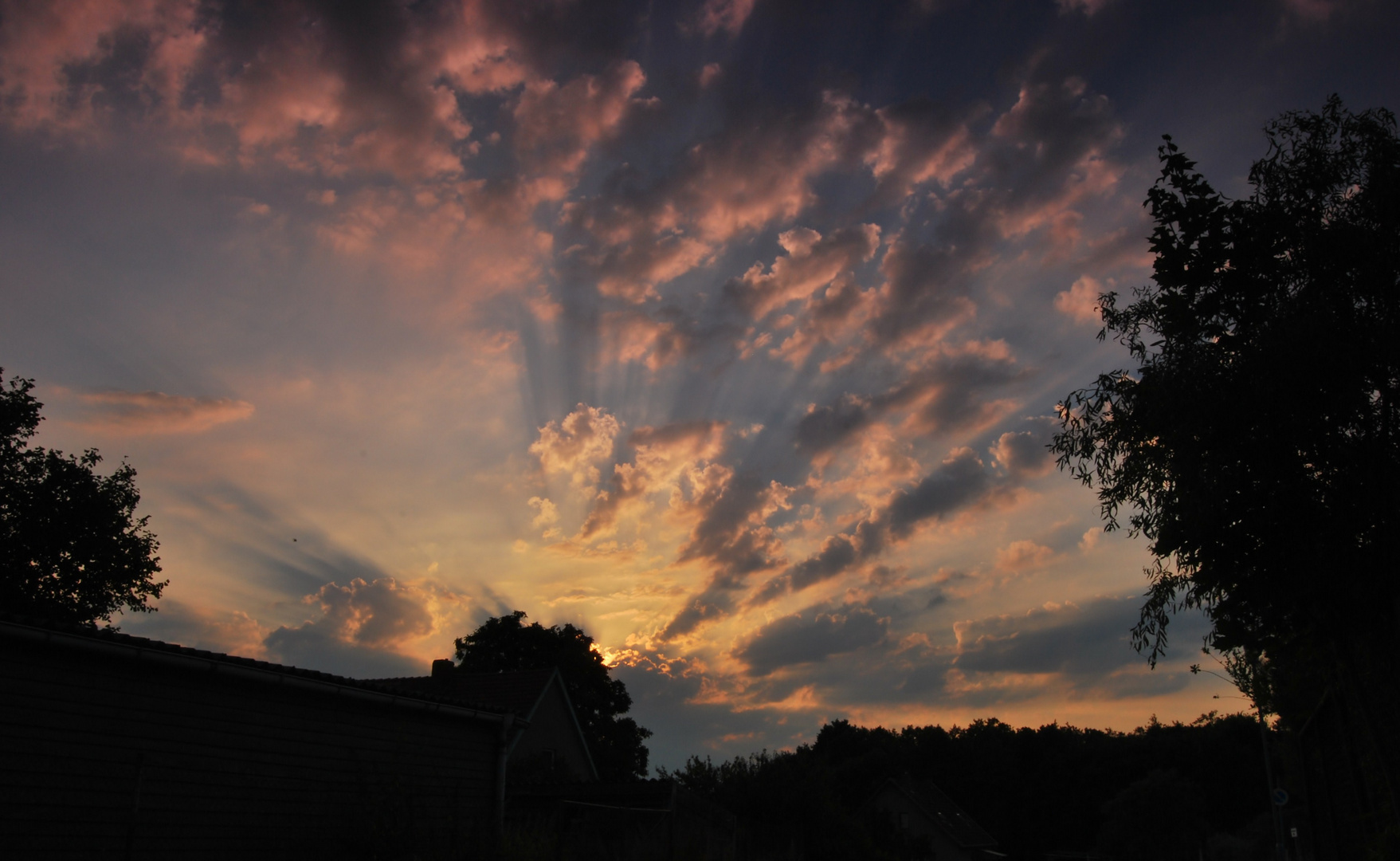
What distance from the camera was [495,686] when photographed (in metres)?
33.5

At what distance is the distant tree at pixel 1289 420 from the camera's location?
12836 mm

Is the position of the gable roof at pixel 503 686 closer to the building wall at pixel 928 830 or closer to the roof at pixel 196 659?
the roof at pixel 196 659

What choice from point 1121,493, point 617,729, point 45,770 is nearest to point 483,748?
point 45,770

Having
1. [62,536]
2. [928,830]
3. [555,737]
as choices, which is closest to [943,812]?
[928,830]

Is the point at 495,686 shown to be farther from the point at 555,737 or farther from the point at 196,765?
the point at 196,765

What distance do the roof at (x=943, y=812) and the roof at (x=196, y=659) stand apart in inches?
2010

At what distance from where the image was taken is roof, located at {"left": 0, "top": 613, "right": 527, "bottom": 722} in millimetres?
10742

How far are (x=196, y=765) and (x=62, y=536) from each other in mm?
25207

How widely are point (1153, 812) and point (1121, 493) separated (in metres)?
58.8

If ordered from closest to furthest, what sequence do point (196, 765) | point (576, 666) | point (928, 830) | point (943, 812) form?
point (196, 765)
point (576, 666)
point (928, 830)
point (943, 812)

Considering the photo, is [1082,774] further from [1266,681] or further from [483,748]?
[483,748]

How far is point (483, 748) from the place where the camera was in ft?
57.8

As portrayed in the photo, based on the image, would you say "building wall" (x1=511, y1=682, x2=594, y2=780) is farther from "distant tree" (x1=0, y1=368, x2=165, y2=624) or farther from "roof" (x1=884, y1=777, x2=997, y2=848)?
"roof" (x1=884, y1=777, x2=997, y2=848)

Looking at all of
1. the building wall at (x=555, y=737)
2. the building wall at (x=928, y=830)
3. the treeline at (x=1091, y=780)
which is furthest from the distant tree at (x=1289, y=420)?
the building wall at (x=928, y=830)
